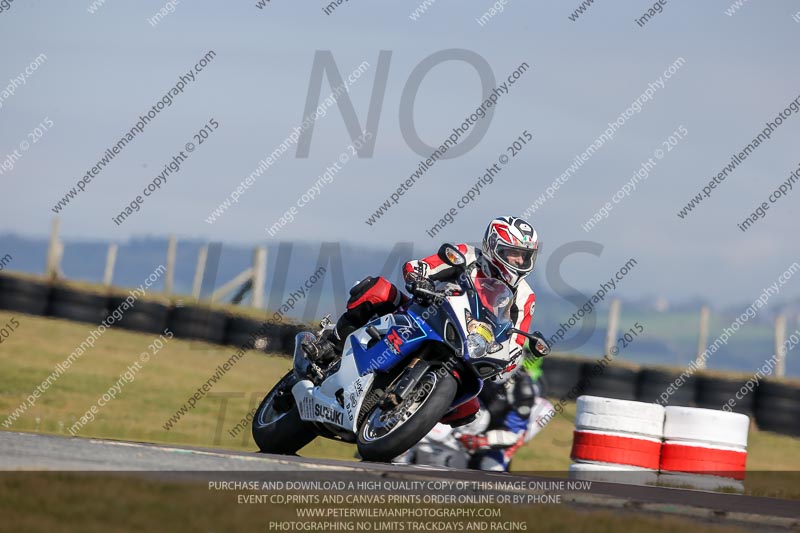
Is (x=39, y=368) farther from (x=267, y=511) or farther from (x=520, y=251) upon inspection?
(x=267, y=511)

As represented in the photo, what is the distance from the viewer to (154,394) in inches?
758

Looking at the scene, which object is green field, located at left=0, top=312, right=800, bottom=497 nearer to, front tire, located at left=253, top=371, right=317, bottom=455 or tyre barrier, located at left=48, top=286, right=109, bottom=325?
tyre barrier, located at left=48, top=286, right=109, bottom=325

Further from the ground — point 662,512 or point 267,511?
point 662,512

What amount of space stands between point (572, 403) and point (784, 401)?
4.94m

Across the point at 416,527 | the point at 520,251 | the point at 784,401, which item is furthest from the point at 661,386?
the point at 416,527

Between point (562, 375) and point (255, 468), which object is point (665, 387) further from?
point (255, 468)

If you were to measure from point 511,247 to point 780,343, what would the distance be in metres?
19.0

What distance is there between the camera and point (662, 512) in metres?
6.73

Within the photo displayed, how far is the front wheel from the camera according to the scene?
8078 mm

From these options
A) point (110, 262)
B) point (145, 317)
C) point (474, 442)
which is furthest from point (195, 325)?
point (474, 442)

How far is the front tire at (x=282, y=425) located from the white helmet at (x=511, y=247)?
1941mm

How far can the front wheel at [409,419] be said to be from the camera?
26.5ft

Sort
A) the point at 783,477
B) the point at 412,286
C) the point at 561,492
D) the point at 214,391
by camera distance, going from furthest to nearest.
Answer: the point at 214,391 → the point at 783,477 → the point at 412,286 → the point at 561,492

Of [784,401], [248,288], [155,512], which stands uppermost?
[248,288]
